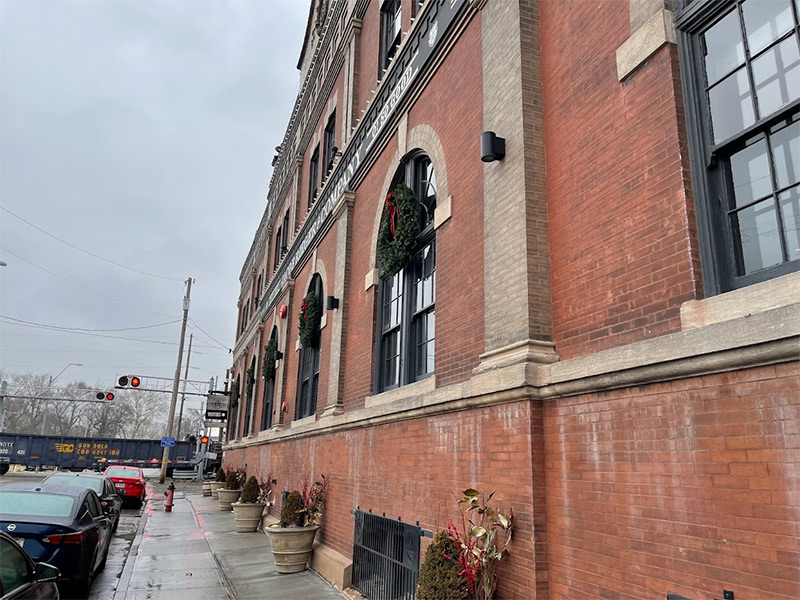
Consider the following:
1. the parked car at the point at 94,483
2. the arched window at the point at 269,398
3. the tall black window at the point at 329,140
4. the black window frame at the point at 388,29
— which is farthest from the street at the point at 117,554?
the tall black window at the point at 329,140

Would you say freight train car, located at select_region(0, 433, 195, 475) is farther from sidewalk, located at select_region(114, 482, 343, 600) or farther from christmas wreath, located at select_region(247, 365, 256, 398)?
sidewalk, located at select_region(114, 482, 343, 600)

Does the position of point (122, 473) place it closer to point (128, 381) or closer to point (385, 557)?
point (128, 381)

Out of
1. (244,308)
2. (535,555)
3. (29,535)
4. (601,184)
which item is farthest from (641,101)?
(244,308)

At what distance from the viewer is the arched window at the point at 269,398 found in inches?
824

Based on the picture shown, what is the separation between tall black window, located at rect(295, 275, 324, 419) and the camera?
49.0 ft

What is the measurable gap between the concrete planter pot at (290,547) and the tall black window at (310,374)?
3489 millimetres

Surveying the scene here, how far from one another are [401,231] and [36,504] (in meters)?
6.66

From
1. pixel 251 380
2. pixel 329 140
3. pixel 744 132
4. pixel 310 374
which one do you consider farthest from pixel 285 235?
pixel 744 132

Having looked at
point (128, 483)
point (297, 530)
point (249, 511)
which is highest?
point (128, 483)

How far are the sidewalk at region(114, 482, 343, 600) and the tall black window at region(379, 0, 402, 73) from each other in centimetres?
983

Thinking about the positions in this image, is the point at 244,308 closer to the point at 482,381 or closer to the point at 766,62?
the point at 482,381

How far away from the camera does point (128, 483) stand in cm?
2234

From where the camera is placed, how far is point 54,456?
42344 millimetres

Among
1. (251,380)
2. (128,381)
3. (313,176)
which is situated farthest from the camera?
(128,381)
